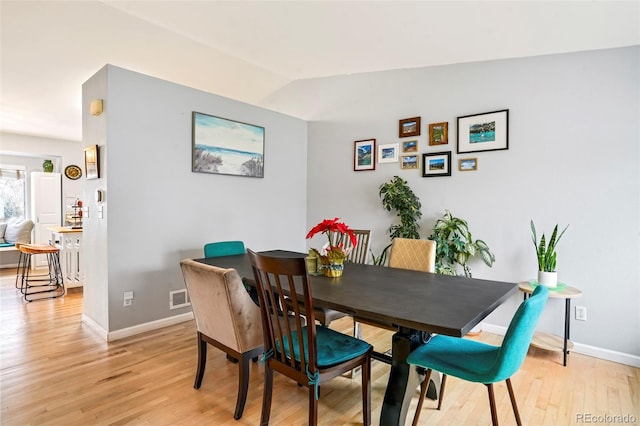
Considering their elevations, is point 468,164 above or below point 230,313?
above

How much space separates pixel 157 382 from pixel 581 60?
414 centimetres

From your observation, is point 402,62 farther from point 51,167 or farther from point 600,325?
point 51,167

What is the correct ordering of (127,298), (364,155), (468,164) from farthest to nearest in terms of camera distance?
(364,155)
(468,164)
(127,298)

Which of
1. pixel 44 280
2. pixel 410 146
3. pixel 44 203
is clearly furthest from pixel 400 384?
pixel 44 203

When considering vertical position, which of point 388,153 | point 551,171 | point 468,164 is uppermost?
point 388,153

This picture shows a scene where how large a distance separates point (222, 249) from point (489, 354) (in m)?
2.22

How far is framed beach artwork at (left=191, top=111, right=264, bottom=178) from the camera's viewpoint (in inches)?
141

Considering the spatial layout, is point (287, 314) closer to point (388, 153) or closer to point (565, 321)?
point (565, 321)

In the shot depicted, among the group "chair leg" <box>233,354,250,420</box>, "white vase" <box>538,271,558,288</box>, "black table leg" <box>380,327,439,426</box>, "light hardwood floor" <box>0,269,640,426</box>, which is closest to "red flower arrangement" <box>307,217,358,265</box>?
"black table leg" <box>380,327,439,426</box>

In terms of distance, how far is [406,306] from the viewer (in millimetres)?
1549

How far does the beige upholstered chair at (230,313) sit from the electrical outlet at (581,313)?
2710 millimetres

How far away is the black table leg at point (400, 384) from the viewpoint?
157 cm

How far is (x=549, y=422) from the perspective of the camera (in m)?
1.88

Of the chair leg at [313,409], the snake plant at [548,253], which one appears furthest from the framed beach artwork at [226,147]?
the snake plant at [548,253]
